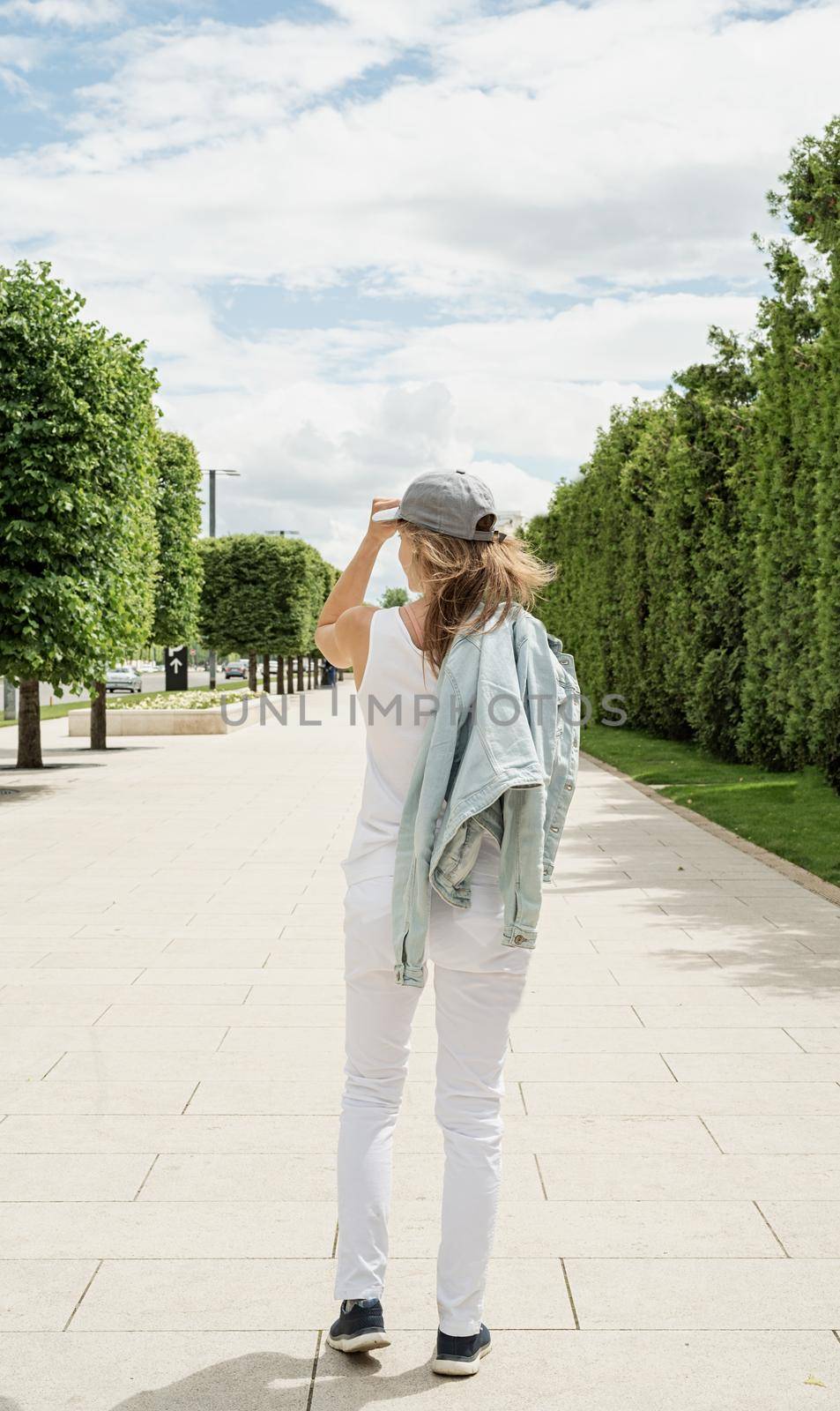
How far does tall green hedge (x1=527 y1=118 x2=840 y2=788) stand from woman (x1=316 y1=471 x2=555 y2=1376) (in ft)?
35.8

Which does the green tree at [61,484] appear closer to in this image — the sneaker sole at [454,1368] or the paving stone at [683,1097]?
the paving stone at [683,1097]

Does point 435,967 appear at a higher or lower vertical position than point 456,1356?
higher

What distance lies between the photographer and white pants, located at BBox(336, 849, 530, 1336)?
2945 mm

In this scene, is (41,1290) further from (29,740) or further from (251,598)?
(251,598)

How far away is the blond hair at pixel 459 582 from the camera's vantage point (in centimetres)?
302

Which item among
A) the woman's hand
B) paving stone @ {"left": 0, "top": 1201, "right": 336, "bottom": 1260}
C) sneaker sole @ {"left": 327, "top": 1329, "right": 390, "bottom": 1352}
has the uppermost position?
the woman's hand

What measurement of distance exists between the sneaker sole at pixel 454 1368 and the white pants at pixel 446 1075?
6 cm

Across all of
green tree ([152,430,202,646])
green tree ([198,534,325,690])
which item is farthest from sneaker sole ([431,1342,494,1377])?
green tree ([198,534,325,690])

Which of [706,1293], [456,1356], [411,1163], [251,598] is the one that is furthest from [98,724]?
[251,598]

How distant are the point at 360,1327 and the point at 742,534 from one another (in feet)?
53.4

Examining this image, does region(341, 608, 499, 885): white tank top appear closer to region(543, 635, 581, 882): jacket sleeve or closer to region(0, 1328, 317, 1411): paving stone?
region(543, 635, 581, 882): jacket sleeve

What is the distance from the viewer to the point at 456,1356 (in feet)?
9.69

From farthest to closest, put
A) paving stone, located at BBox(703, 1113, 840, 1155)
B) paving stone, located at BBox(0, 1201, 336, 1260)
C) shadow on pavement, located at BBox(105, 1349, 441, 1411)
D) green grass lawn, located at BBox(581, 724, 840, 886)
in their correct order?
green grass lawn, located at BBox(581, 724, 840, 886), paving stone, located at BBox(703, 1113, 840, 1155), paving stone, located at BBox(0, 1201, 336, 1260), shadow on pavement, located at BBox(105, 1349, 441, 1411)

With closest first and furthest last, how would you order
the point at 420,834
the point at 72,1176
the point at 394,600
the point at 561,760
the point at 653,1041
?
the point at 420,834 → the point at 561,760 → the point at 72,1176 → the point at 653,1041 → the point at 394,600
